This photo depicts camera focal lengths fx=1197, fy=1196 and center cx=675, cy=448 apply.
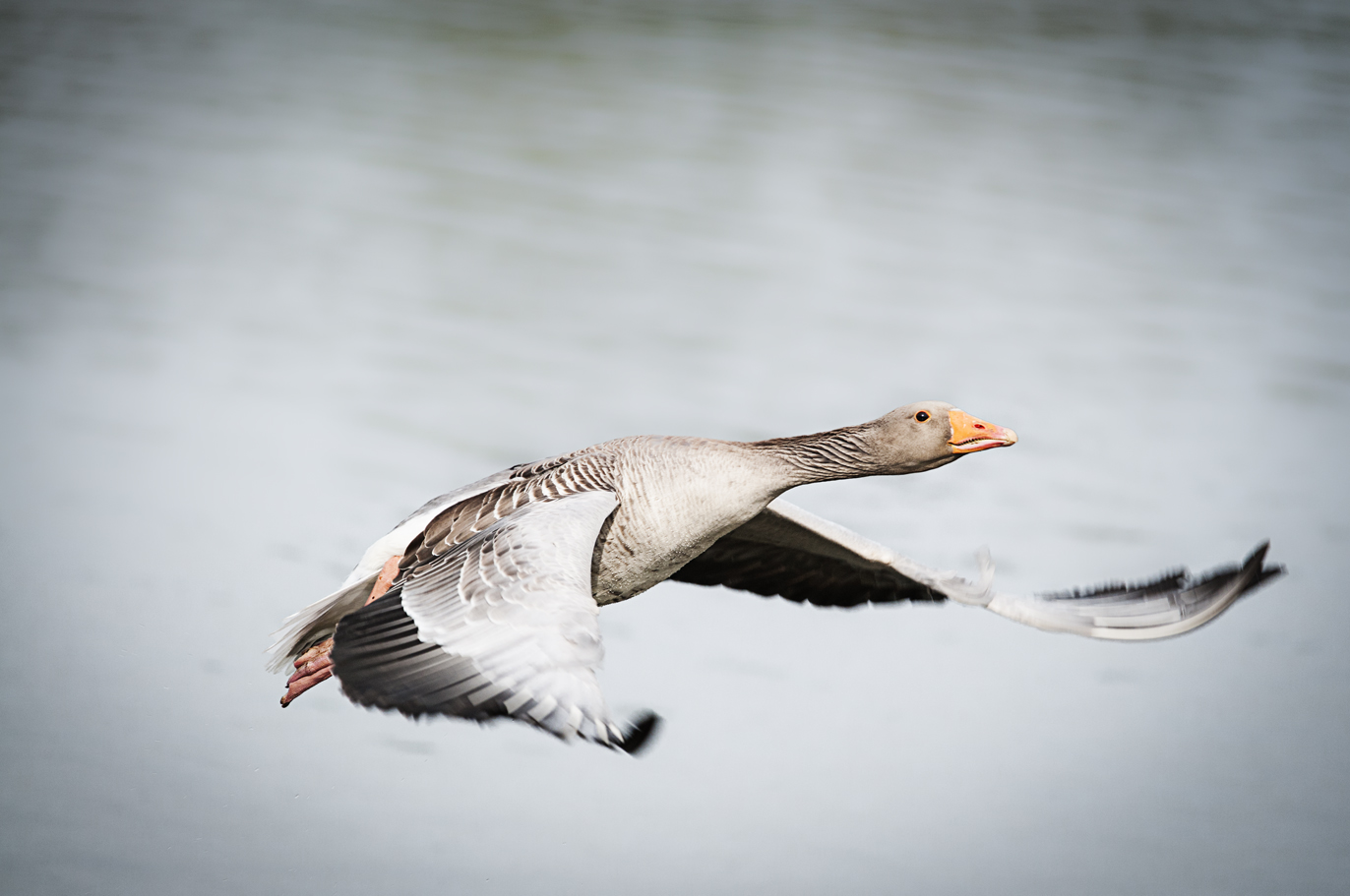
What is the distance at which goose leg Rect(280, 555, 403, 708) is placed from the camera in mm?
4797

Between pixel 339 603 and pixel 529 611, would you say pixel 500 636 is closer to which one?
pixel 529 611

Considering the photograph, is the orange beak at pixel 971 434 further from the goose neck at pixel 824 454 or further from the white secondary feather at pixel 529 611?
the white secondary feather at pixel 529 611

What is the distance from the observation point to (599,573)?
4.95 meters

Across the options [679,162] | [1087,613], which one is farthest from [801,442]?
[679,162]

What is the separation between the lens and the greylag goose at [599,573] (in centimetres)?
382

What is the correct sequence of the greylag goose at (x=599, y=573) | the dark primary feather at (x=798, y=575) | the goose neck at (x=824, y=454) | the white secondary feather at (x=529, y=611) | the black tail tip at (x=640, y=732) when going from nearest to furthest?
1. the black tail tip at (x=640, y=732)
2. the white secondary feather at (x=529, y=611)
3. the greylag goose at (x=599, y=573)
4. the goose neck at (x=824, y=454)
5. the dark primary feather at (x=798, y=575)

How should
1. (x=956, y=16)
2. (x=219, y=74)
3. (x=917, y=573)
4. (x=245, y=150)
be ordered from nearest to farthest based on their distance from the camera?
(x=917, y=573) < (x=245, y=150) < (x=219, y=74) < (x=956, y=16)

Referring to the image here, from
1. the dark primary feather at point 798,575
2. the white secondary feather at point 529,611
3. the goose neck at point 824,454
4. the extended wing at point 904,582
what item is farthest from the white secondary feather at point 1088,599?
the white secondary feather at point 529,611

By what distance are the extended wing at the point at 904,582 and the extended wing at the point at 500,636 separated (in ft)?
4.69

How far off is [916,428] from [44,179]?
1466 cm

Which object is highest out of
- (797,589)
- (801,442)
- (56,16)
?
(56,16)

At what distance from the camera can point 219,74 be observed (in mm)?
19203

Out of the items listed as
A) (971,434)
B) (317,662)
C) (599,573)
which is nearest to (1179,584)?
(971,434)

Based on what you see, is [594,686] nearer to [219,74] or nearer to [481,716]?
[481,716]
